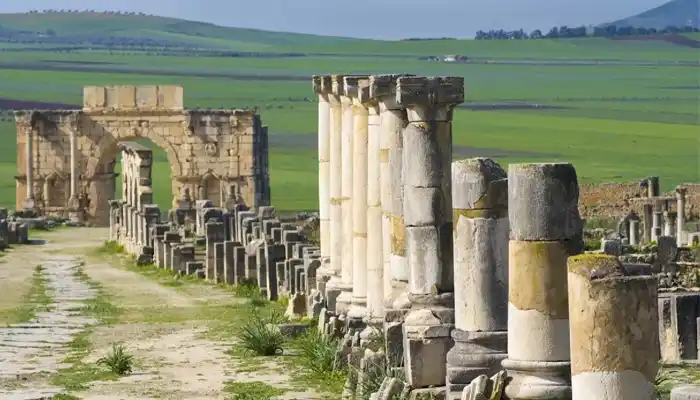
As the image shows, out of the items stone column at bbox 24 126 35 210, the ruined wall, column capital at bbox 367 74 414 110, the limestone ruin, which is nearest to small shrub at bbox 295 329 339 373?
the limestone ruin

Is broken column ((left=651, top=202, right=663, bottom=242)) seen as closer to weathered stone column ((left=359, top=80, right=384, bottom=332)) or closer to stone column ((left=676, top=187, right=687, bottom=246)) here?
stone column ((left=676, top=187, right=687, bottom=246))

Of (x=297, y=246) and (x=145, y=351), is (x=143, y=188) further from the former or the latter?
(x=145, y=351)

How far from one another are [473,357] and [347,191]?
891cm

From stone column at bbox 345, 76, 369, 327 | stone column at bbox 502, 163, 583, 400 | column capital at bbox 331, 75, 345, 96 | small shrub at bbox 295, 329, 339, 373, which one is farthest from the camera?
column capital at bbox 331, 75, 345, 96

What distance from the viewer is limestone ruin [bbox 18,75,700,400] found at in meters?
14.2

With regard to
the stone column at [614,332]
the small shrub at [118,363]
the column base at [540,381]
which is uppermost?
the stone column at [614,332]

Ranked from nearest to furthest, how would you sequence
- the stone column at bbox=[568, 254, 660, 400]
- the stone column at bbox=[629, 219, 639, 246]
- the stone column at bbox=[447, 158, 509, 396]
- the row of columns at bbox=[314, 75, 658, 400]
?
the stone column at bbox=[568, 254, 660, 400] → the row of columns at bbox=[314, 75, 658, 400] → the stone column at bbox=[447, 158, 509, 396] → the stone column at bbox=[629, 219, 639, 246]

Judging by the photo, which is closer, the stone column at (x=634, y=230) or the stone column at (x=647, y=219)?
the stone column at (x=634, y=230)

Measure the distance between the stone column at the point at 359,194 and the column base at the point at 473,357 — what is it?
6614 millimetres

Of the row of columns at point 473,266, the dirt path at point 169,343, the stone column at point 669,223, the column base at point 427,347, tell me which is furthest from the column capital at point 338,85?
the stone column at point 669,223

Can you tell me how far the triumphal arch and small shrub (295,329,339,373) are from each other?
44478 mm

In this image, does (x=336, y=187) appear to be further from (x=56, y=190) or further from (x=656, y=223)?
(x=56, y=190)

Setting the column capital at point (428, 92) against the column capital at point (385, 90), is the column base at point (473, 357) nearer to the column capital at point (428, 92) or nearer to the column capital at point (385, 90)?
the column capital at point (428, 92)

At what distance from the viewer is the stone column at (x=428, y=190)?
64.9ft
